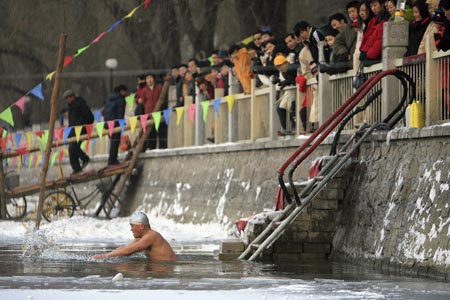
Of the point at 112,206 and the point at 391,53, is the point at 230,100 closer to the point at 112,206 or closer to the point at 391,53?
the point at 112,206

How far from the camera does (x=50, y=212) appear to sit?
117 ft

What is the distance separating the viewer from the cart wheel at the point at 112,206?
3669 cm

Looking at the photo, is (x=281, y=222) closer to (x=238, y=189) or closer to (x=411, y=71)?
(x=411, y=71)

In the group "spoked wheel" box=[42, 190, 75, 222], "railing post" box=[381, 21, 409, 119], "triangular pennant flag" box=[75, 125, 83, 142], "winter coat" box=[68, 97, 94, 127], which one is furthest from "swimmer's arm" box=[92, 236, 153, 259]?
"winter coat" box=[68, 97, 94, 127]

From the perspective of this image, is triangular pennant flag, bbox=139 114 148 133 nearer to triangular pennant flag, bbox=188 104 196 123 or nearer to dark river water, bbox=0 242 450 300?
triangular pennant flag, bbox=188 104 196 123

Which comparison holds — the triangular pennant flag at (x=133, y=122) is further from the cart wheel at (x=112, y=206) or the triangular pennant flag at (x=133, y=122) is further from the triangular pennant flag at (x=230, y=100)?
the triangular pennant flag at (x=230, y=100)

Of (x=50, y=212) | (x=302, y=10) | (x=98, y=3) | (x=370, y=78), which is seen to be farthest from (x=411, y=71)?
(x=98, y=3)

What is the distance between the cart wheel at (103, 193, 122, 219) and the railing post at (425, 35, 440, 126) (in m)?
17.6

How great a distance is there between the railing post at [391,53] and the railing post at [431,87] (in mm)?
1237

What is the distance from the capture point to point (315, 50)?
24812 millimetres

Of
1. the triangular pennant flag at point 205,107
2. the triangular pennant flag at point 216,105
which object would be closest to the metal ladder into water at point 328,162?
the triangular pennant flag at point 216,105

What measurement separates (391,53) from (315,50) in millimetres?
3997

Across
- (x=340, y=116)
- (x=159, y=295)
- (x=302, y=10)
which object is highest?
(x=302, y=10)

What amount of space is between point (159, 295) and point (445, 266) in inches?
152
